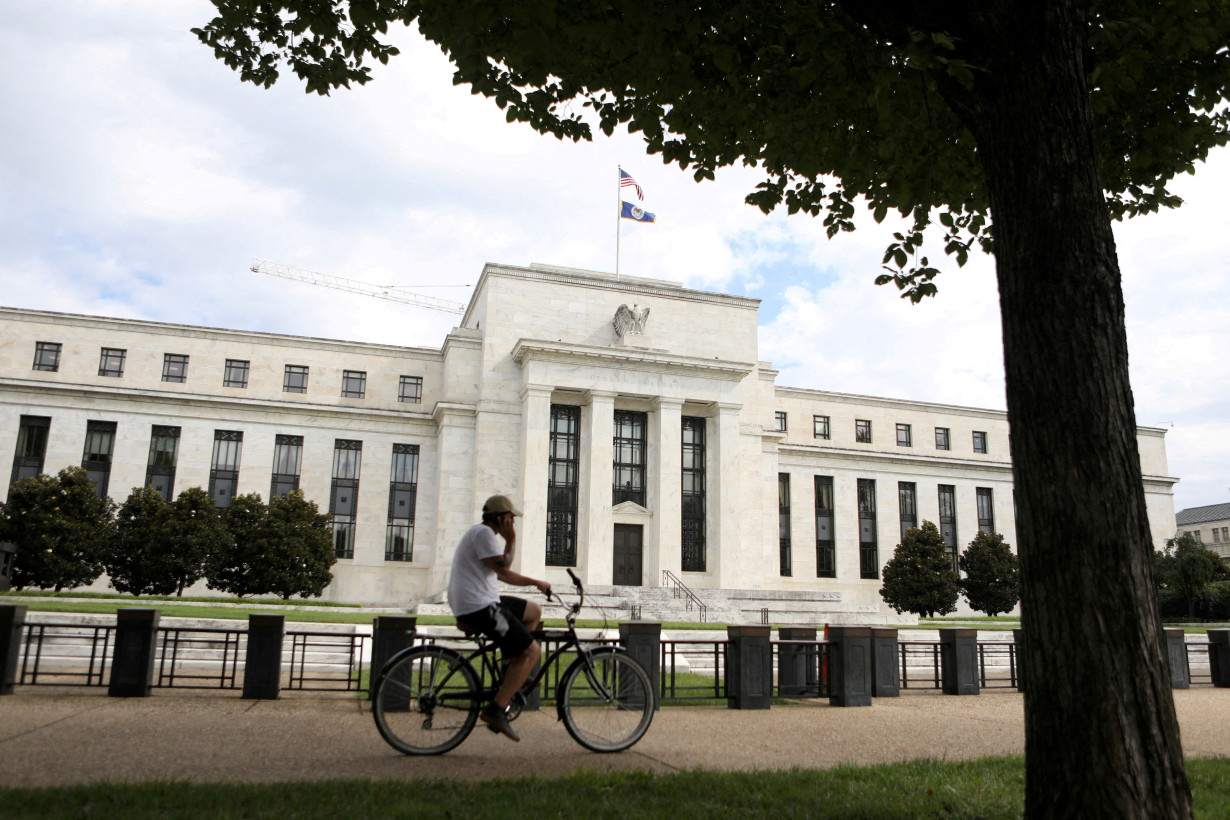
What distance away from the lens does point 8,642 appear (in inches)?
434

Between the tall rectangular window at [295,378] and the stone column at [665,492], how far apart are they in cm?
1868

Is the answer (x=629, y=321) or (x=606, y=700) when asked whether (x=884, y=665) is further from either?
(x=629, y=321)

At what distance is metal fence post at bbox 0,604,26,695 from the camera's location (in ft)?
35.9

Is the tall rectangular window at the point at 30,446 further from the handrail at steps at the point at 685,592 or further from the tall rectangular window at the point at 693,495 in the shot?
the tall rectangular window at the point at 693,495

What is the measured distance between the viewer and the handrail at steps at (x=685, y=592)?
36031 mm

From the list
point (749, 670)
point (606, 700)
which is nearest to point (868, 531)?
point (749, 670)

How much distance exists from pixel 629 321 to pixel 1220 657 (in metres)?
30.3

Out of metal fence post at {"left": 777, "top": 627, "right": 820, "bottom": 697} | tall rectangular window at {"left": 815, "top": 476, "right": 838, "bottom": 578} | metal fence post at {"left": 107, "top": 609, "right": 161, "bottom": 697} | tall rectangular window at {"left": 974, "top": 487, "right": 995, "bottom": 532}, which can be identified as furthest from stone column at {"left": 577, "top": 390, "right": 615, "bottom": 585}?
metal fence post at {"left": 107, "top": 609, "right": 161, "bottom": 697}

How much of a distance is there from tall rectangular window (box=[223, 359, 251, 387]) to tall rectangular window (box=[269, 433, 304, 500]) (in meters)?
3.84

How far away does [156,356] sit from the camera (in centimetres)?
4400

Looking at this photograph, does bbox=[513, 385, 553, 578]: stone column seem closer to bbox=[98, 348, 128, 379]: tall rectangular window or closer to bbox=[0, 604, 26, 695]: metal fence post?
bbox=[98, 348, 128, 379]: tall rectangular window

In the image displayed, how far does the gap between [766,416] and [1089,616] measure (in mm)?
43679

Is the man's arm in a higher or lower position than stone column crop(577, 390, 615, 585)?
lower

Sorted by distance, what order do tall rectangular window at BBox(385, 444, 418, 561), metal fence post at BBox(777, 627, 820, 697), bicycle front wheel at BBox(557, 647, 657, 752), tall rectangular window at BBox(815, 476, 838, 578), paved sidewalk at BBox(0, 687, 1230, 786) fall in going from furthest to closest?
tall rectangular window at BBox(815, 476, 838, 578), tall rectangular window at BBox(385, 444, 418, 561), metal fence post at BBox(777, 627, 820, 697), bicycle front wheel at BBox(557, 647, 657, 752), paved sidewalk at BBox(0, 687, 1230, 786)
